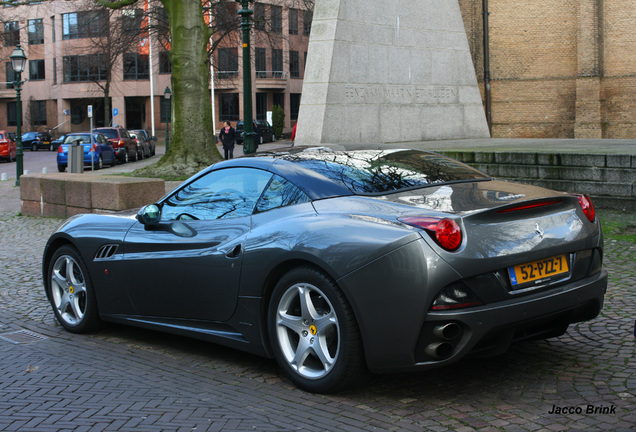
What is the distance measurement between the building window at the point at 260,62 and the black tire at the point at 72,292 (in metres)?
66.1

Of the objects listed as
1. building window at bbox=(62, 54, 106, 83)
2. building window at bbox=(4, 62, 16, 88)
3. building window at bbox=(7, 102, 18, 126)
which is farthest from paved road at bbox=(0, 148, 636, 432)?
building window at bbox=(7, 102, 18, 126)

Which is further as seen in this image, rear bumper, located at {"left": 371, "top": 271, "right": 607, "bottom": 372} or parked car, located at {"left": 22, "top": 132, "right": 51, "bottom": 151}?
parked car, located at {"left": 22, "top": 132, "right": 51, "bottom": 151}

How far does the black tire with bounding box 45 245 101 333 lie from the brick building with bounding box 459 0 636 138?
1396 inches

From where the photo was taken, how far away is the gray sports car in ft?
12.9

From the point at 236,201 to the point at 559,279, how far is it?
82.3 inches

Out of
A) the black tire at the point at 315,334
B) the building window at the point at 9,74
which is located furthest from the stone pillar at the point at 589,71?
the building window at the point at 9,74

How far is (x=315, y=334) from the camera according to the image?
14.2 ft

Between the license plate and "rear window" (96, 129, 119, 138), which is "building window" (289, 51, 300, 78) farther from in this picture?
the license plate

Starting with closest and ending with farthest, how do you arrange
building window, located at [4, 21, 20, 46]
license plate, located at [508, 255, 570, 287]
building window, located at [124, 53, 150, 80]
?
license plate, located at [508, 255, 570, 287] → building window, located at [4, 21, 20, 46] → building window, located at [124, 53, 150, 80]

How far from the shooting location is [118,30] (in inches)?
1874

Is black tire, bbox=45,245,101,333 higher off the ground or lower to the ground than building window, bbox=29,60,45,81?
lower

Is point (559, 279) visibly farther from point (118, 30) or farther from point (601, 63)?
point (118, 30)

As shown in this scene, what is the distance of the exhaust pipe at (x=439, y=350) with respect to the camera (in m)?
3.94

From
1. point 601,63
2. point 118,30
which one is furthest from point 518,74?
point 118,30
